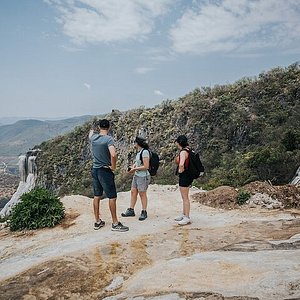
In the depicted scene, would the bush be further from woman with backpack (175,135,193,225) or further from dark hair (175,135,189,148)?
dark hair (175,135,189,148)

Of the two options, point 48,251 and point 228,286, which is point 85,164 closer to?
point 48,251

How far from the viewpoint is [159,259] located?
5.43m

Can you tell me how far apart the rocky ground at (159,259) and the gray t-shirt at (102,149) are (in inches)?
48.8

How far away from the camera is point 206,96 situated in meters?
27.5

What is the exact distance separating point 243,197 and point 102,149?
4.00m

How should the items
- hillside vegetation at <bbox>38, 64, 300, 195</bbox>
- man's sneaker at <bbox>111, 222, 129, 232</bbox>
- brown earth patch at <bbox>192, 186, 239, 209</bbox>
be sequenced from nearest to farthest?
man's sneaker at <bbox>111, 222, 129, 232</bbox> → brown earth patch at <bbox>192, 186, 239, 209</bbox> → hillside vegetation at <bbox>38, 64, 300, 195</bbox>

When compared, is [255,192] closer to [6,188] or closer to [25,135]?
[6,188]

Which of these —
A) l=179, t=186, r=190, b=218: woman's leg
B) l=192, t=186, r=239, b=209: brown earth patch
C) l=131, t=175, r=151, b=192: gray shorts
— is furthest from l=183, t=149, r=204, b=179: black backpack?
l=192, t=186, r=239, b=209: brown earth patch

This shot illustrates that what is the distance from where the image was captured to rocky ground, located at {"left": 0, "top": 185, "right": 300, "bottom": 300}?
4.25 m

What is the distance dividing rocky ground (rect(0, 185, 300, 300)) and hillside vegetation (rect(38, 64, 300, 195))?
6.12 metres

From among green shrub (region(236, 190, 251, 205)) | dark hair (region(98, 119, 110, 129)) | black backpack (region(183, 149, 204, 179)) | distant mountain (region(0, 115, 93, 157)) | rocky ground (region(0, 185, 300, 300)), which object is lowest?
rocky ground (region(0, 185, 300, 300))

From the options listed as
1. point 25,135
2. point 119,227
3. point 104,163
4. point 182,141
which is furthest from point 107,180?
point 25,135

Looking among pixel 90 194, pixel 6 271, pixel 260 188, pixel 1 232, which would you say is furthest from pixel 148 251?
pixel 90 194

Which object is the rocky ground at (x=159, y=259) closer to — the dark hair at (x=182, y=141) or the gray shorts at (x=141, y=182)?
the gray shorts at (x=141, y=182)
